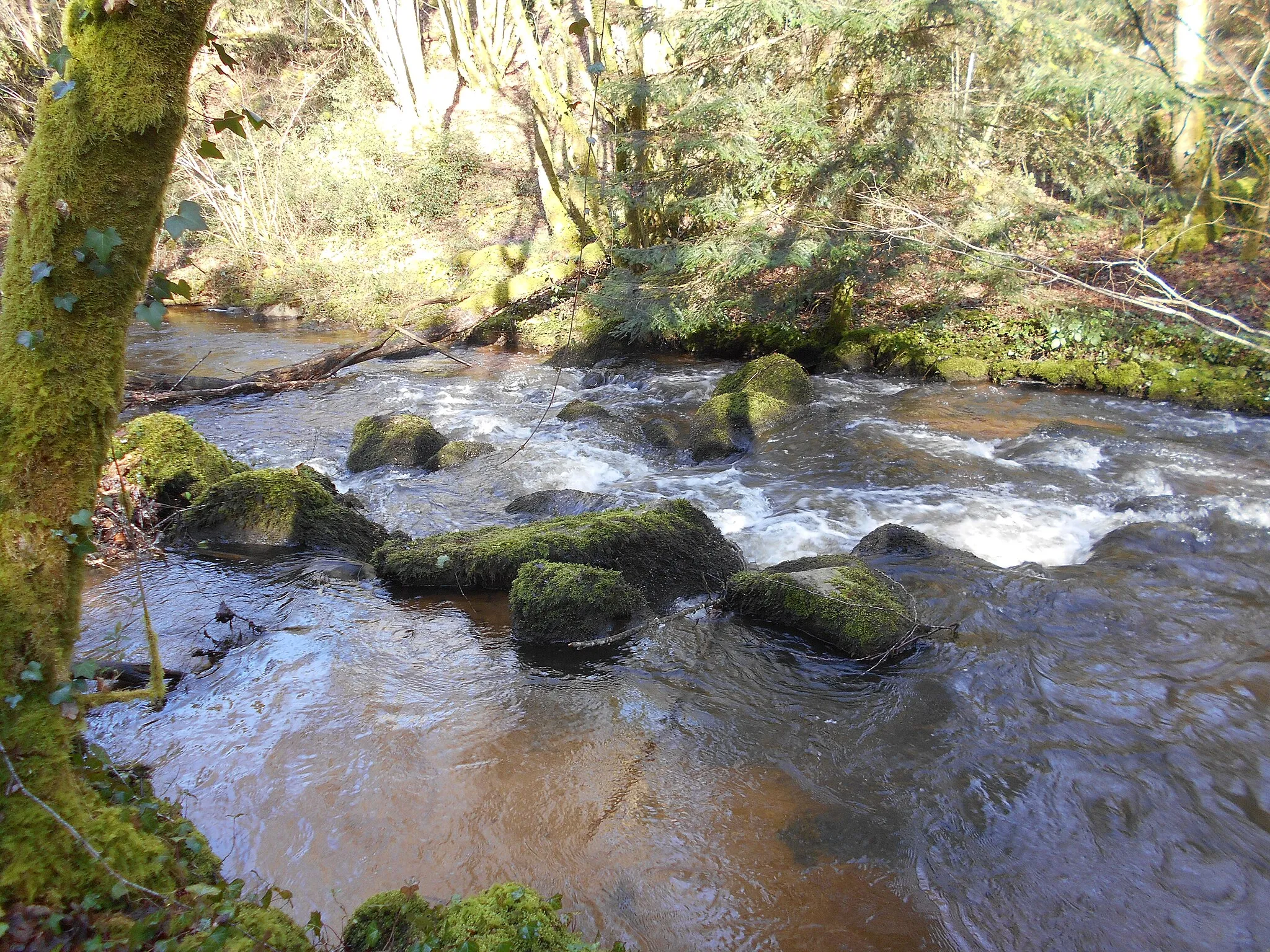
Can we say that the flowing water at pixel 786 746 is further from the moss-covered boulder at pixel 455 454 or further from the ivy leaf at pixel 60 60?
the ivy leaf at pixel 60 60

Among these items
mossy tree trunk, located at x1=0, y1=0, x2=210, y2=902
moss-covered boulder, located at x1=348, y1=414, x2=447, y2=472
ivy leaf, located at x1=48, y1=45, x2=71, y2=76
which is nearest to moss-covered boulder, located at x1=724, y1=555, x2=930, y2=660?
mossy tree trunk, located at x1=0, y1=0, x2=210, y2=902

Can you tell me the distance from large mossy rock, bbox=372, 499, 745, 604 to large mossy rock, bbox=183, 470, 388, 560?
67cm

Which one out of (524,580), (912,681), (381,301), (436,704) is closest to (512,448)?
(524,580)

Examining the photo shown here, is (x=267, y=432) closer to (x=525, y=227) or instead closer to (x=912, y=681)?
(x=912, y=681)

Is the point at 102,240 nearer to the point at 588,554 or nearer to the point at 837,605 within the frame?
the point at 588,554

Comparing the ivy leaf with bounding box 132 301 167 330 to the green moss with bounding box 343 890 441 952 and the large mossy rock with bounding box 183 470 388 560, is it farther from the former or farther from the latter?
the large mossy rock with bounding box 183 470 388 560

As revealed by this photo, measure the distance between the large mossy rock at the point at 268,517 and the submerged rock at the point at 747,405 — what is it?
4.67m

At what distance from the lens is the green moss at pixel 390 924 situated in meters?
2.14

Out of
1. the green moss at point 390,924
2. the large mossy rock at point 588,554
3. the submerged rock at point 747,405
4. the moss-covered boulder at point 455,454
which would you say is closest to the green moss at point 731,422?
the submerged rock at point 747,405

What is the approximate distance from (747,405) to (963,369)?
14.4ft

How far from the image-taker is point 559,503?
7.24 metres

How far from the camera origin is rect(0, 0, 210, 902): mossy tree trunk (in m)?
1.77

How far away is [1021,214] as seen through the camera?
10.8 metres

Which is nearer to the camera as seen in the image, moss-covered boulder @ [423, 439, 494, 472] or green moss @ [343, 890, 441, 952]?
green moss @ [343, 890, 441, 952]
